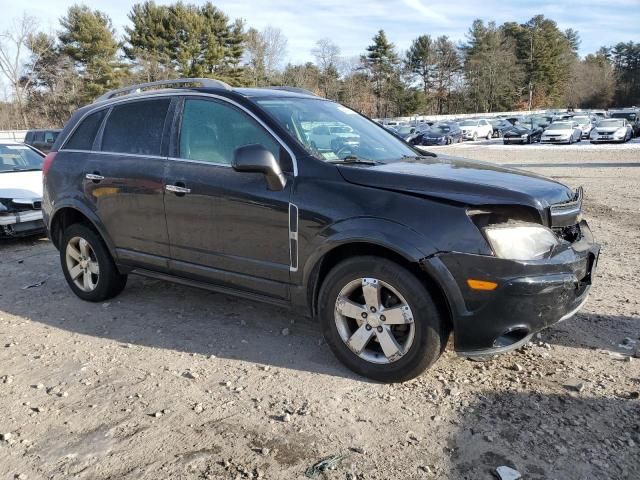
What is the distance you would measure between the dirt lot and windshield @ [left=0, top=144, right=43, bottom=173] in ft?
16.1

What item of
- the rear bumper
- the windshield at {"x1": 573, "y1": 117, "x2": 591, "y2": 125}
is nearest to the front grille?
the rear bumper

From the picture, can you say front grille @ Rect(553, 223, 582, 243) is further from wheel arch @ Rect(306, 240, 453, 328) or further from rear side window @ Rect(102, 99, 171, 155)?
rear side window @ Rect(102, 99, 171, 155)

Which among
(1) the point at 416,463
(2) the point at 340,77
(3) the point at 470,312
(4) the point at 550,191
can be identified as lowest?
(1) the point at 416,463

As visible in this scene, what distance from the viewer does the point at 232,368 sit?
3723 mm

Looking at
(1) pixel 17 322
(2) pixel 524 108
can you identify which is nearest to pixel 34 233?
(1) pixel 17 322

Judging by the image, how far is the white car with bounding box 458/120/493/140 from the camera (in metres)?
40.0

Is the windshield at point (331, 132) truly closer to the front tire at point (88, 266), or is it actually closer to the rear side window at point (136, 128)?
the rear side window at point (136, 128)

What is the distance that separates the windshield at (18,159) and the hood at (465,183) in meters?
7.51

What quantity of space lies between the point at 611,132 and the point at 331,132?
3043cm

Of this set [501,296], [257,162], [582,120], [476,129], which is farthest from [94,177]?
[476,129]

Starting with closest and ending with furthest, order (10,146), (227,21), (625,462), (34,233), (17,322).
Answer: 1. (625,462)
2. (17,322)
3. (34,233)
4. (10,146)
5. (227,21)

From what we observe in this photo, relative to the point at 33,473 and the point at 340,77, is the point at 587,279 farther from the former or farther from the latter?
the point at 340,77

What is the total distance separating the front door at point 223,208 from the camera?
3688 mm

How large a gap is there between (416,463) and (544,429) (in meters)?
0.76
